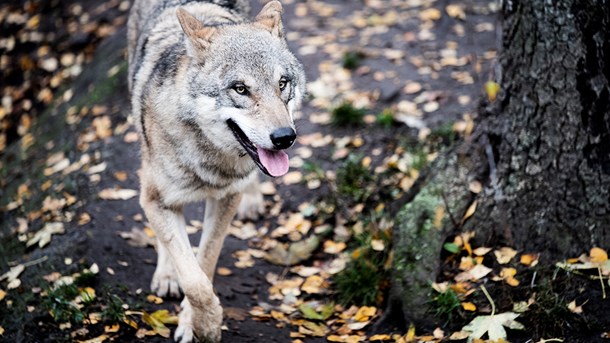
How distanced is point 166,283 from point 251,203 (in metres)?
1.47

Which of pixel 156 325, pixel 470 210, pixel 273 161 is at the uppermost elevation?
pixel 273 161

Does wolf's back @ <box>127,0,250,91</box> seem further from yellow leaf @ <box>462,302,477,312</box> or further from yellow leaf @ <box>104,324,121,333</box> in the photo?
yellow leaf @ <box>462,302,477,312</box>

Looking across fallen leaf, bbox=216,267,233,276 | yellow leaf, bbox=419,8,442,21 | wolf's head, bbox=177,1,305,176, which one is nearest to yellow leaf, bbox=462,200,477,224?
wolf's head, bbox=177,1,305,176

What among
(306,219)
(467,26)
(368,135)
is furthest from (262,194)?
(467,26)

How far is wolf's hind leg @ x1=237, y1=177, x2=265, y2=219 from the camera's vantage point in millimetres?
6051

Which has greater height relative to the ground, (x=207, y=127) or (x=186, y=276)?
(x=207, y=127)

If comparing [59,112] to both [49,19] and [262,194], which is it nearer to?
[49,19]

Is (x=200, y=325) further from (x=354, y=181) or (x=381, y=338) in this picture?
(x=354, y=181)

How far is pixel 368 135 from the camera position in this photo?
662 centimetres

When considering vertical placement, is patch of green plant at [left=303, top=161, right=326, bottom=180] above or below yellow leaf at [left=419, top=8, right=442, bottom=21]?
below

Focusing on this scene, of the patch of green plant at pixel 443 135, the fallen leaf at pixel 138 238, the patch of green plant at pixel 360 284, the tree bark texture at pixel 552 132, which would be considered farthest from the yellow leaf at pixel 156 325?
the patch of green plant at pixel 443 135

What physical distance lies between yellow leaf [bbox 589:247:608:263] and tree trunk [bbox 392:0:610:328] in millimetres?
54

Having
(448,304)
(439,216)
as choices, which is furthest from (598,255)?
(439,216)

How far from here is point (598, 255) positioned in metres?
3.94
